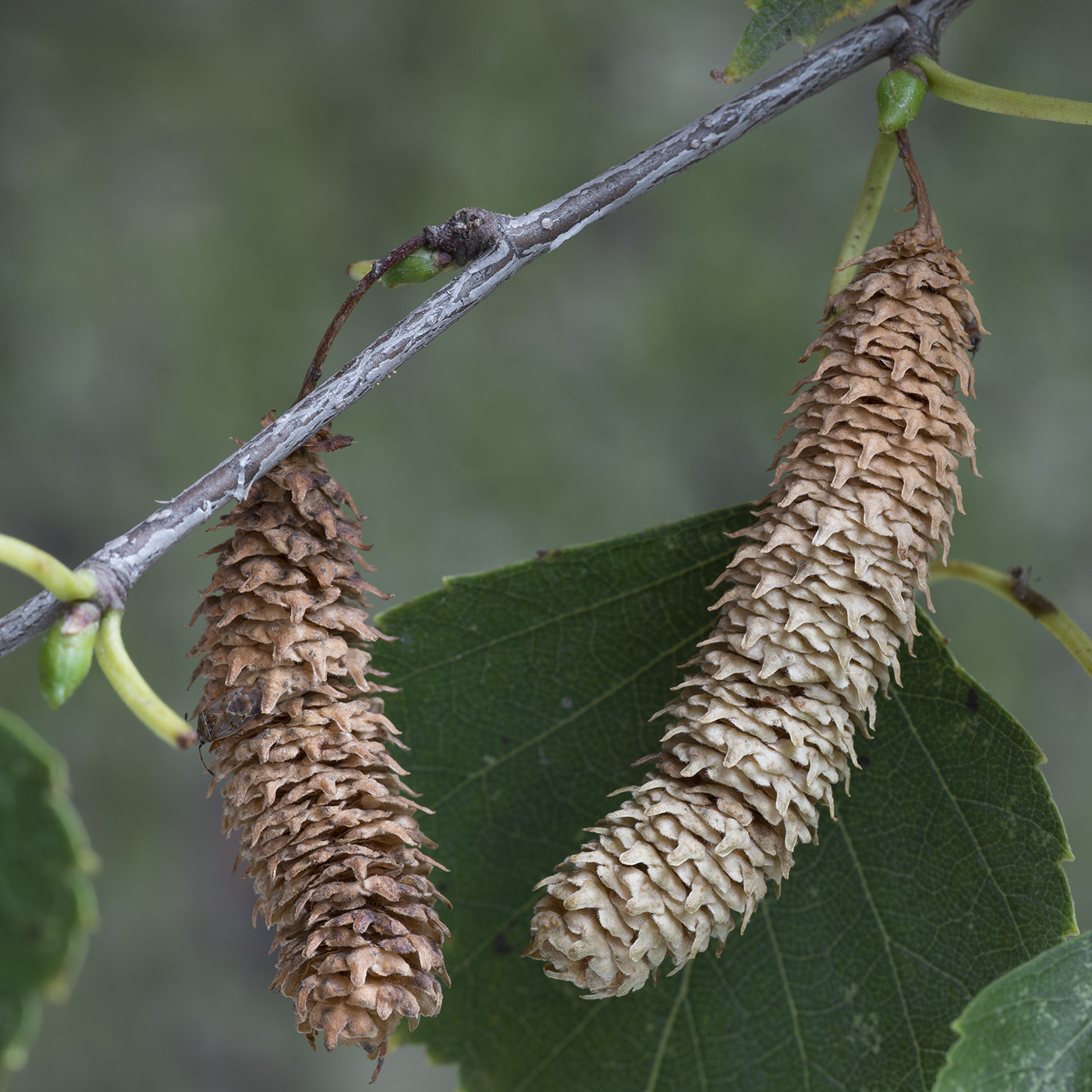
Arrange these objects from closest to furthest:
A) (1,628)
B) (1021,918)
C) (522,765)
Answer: (1,628), (1021,918), (522,765)

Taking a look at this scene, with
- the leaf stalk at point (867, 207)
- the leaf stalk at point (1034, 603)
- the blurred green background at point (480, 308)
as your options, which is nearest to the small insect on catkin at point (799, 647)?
the leaf stalk at point (867, 207)

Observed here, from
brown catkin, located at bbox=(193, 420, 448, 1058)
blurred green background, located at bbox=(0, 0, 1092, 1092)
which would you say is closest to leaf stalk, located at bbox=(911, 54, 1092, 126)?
brown catkin, located at bbox=(193, 420, 448, 1058)

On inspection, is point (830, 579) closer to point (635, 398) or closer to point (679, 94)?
point (635, 398)

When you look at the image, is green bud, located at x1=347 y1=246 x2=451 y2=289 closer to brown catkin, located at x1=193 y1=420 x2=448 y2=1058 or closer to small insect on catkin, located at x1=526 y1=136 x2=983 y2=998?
brown catkin, located at x1=193 y1=420 x2=448 y2=1058

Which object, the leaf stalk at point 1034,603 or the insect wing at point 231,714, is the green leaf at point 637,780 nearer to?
the leaf stalk at point 1034,603

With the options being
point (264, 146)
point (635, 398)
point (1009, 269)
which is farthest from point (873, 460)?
point (264, 146)

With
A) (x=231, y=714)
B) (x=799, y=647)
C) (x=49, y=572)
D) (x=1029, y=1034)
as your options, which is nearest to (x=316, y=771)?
(x=231, y=714)

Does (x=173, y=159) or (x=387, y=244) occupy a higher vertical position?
(x=173, y=159)
